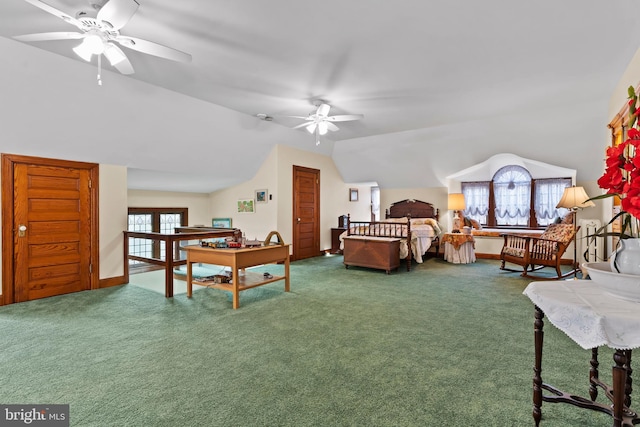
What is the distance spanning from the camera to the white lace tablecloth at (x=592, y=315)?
3.76 ft

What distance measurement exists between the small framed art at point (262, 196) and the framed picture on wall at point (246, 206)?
17 centimetres

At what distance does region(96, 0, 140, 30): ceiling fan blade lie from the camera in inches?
85.4

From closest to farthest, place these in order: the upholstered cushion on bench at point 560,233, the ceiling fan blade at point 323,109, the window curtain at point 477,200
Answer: the ceiling fan blade at point 323,109, the upholstered cushion on bench at point 560,233, the window curtain at point 477,200

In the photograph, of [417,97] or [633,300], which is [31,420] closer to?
[633,300]

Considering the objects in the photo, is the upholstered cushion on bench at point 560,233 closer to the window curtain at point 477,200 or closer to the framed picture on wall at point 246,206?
the window curtain at point 477,200

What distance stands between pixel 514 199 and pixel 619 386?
6532 mm

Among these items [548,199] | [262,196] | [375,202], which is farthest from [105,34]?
[375,202]

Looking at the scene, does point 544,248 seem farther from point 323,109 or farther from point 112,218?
point 112,218

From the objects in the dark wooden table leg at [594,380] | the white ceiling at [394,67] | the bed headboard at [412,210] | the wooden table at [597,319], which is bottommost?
the dark wooden table leg at [594,380]

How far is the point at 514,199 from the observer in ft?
22.9

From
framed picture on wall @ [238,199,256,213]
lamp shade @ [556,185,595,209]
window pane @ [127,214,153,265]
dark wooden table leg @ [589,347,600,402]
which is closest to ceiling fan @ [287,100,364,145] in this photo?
framed picture on wall @ [238,199,256,213]

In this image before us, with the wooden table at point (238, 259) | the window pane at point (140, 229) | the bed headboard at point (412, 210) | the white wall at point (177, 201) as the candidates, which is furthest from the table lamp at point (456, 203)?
the window pane at point (140, 229)

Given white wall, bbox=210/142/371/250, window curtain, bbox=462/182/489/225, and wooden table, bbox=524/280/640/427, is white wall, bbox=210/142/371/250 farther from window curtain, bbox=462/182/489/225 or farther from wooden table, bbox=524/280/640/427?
wooden table, bbox=524/280/640/427

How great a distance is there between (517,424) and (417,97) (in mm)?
4050
